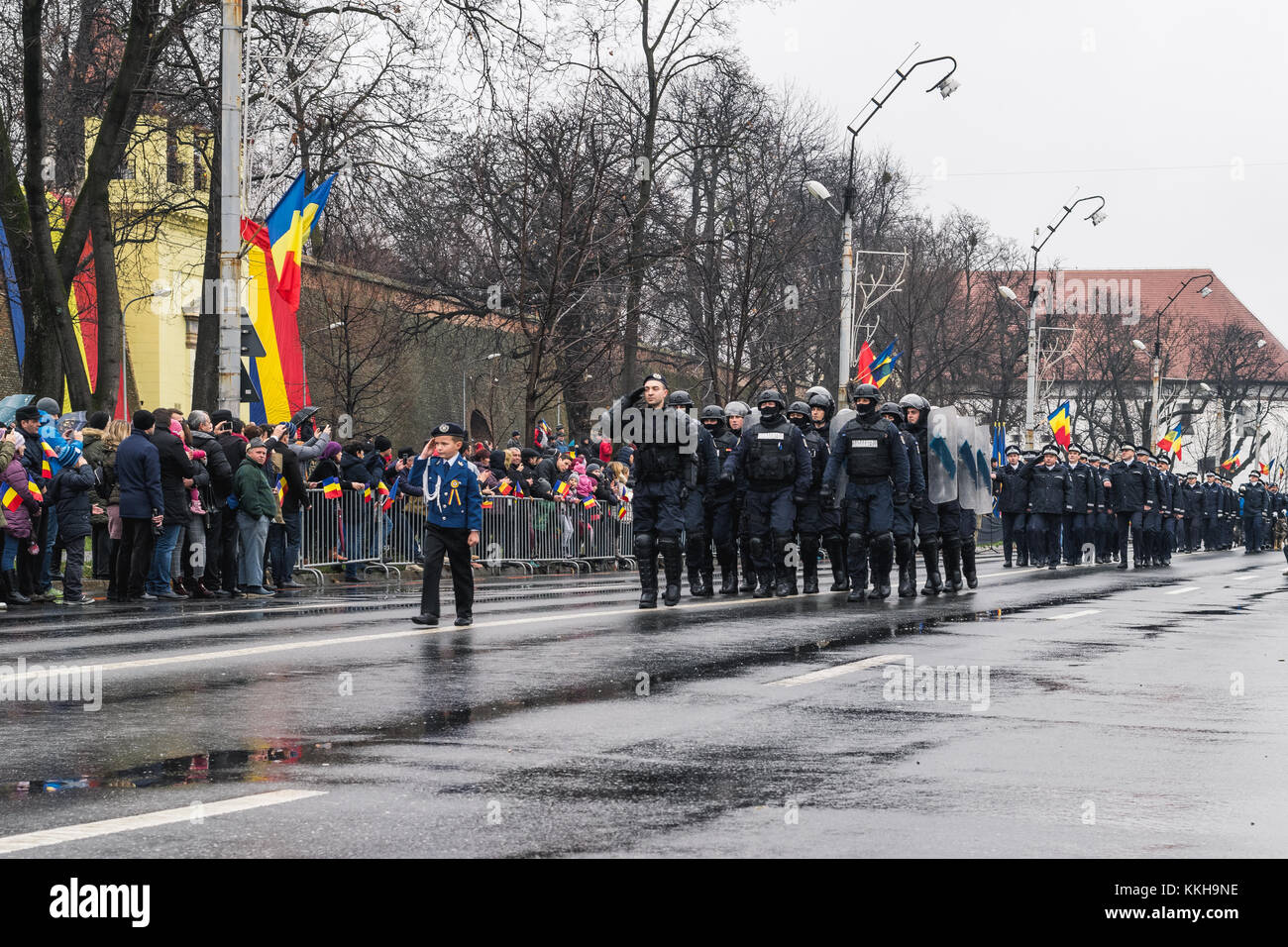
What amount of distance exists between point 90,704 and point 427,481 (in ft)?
15.9

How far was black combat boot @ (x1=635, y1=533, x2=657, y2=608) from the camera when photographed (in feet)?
51.1

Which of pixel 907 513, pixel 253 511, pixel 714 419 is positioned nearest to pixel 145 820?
pixel 253 511

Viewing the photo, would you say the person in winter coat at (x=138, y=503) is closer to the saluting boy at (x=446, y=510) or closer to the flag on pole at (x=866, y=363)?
the saluting boy at (x=446, y=510)

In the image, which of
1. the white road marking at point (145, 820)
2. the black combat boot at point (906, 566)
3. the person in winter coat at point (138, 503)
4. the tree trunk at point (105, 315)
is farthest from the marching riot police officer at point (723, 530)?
the white road marking at point (145, 820)

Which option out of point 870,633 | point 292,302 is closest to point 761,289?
point 292,302

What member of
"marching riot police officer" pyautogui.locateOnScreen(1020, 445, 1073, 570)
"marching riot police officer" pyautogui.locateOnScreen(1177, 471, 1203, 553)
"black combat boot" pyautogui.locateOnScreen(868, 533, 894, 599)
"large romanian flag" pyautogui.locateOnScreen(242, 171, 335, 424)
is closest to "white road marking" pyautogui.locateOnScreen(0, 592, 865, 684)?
"black combat boot" pyautogui.locateOnScreen(868, 533, 894, 599)

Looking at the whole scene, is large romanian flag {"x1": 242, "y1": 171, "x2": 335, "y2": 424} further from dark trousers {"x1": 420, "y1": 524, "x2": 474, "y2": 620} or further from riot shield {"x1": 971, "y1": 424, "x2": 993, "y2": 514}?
dark trousers {"x1": 420, "y1": 524, "x2": 474, "y2": 620}

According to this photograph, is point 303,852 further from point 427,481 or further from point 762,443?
point 762,443

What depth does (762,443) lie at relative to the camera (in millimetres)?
17281

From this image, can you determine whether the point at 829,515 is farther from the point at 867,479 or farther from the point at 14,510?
the point at 14,510

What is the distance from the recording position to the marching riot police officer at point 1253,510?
46.2 m

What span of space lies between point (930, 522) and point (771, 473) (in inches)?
97.7

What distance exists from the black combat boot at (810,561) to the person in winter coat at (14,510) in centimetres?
765
